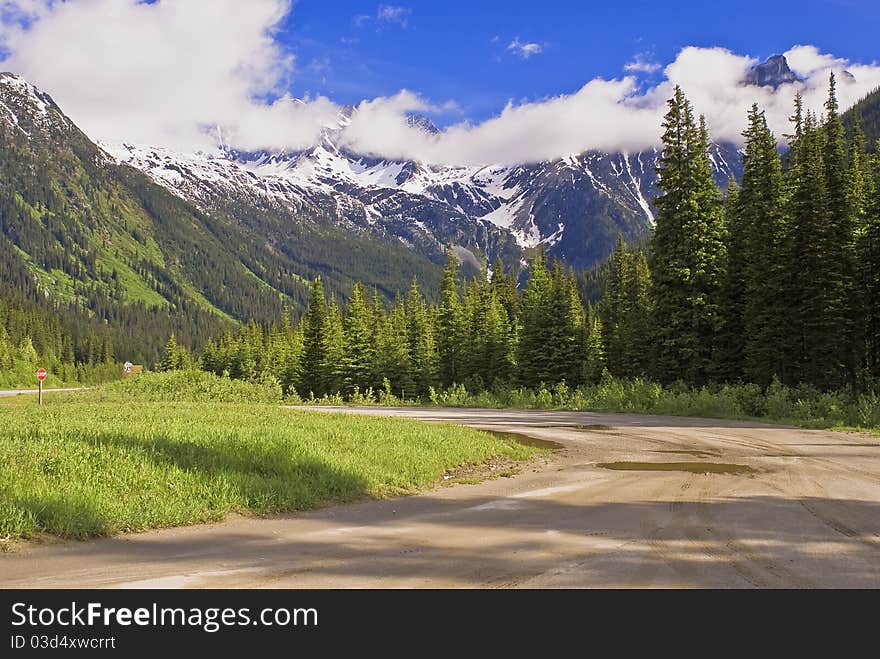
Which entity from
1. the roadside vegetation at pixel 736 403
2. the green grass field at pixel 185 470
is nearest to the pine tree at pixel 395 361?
the roadside vegetation at pixel 736 403

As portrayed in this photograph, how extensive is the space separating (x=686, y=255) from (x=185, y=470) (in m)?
29.6

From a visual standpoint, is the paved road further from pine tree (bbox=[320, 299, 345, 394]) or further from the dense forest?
pine tree (bbox=[320, 299, 345, 394])

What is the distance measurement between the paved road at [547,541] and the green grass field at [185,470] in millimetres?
555

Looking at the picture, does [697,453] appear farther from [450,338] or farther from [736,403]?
[450,338]

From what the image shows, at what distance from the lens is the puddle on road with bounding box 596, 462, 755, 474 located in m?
12.3

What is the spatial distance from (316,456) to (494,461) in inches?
175

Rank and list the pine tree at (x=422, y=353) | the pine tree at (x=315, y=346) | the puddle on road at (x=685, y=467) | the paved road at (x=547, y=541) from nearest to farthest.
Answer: the paved road at (x=547, y=541) < the puddle on road at (x=685, y=467) < the pine tree at (x=422, y=353) < the pine tree at (x=315, y=346)

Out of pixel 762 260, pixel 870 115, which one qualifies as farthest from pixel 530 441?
pixel 870 115

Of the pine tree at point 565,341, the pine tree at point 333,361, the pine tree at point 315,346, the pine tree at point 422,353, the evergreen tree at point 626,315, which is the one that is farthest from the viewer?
the pine tree at point 315,346

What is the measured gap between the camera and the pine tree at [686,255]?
3362cm

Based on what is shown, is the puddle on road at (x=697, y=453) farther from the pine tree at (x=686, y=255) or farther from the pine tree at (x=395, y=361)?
the pine tree at (x=395, y=361)

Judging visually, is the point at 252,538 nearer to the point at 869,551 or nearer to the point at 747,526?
the point at 747,526

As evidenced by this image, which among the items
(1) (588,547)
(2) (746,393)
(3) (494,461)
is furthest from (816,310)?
(1) (588,547)

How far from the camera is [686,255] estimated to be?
33.9 meters
